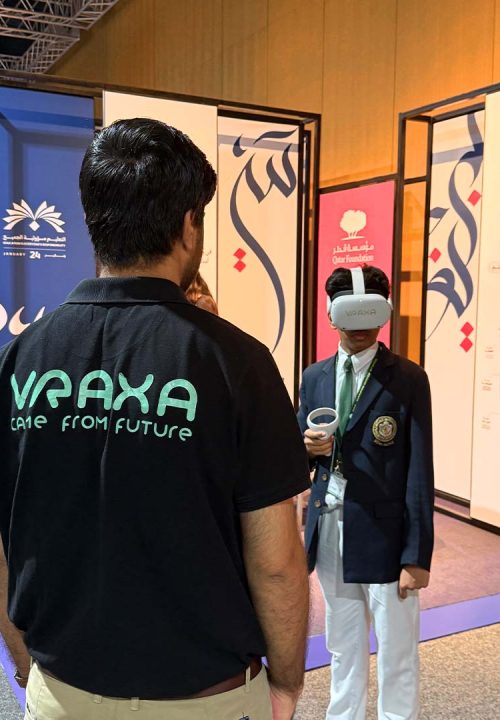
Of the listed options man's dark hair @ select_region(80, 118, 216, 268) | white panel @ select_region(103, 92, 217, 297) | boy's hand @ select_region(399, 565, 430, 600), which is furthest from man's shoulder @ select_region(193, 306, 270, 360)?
white panel @ select_region(103, 92, 217, 297)

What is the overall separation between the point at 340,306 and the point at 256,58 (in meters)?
7.29

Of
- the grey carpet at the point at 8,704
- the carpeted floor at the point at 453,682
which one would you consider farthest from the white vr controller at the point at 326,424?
the grey carpet at the point at 8,704

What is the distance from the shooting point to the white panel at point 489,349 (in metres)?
4.48

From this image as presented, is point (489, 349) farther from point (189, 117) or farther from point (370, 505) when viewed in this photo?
point (370, 505)

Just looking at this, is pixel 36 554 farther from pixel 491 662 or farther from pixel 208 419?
pixel 491 662

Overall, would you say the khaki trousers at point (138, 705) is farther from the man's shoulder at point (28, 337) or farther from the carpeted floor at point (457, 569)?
the carpeted floor at point (457, 569)

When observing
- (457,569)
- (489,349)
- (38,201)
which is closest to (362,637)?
(457,569)

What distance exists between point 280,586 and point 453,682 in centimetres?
201

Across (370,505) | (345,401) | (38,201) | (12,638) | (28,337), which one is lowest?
(12,638)

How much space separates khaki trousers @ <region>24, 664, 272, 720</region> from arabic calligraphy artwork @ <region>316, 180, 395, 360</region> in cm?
501

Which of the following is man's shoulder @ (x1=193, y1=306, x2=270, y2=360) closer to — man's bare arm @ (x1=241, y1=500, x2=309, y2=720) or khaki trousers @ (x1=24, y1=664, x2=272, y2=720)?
man's bare arm @ (x1=241, y1=500, x2=309, y2=720)

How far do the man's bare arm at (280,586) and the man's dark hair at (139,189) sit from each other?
42 centimetres

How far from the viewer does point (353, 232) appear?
20.8ft

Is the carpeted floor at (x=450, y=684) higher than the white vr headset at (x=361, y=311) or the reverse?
the reverse
